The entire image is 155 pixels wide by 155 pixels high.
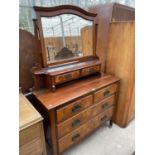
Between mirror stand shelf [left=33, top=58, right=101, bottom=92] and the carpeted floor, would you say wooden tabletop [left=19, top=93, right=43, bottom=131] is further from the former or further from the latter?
the carpeted floor

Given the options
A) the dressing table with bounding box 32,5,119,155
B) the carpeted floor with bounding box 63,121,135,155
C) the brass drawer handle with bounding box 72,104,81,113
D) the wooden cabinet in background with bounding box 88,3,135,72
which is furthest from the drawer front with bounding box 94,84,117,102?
the carpeted floor with bounding box 63,121,135,155

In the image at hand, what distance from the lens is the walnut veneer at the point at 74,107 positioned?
1113 mm

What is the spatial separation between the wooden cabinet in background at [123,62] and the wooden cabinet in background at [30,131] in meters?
1.13

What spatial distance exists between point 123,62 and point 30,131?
127 cm

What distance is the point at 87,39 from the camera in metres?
1.52

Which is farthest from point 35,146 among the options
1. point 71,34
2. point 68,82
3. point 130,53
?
point 130,53

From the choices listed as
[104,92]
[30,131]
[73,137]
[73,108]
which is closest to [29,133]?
[30,131]

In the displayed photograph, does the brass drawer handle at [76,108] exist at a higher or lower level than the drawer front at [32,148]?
higher

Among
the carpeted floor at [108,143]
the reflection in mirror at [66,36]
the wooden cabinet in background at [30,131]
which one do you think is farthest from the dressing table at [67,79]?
the carpeted floor at [108,143]

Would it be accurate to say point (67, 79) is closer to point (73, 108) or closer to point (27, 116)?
point (73, 108)

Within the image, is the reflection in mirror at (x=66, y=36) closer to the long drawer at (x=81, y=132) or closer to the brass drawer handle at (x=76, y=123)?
the brass drawer handle at (x=76, y=123)

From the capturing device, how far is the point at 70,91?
49.6 inches

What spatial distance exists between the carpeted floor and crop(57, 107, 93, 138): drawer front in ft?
1.42
